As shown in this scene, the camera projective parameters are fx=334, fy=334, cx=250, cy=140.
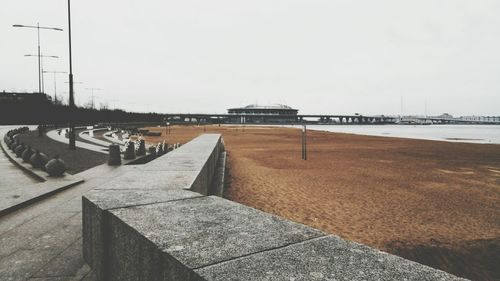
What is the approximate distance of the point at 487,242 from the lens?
7516mm

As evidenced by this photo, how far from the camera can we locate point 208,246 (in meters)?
2.39

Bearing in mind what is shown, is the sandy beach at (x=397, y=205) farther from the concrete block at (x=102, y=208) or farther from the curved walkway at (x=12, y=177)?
the curved walkway at (x=12, y=177)

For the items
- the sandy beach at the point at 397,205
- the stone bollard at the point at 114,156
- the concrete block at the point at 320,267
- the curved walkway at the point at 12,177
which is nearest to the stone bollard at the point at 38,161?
the curved walkway at the point at 12,177

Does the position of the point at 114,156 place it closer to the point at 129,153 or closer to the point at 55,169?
the point at 129,153

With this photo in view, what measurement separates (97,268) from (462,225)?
873 cm

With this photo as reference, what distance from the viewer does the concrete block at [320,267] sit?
75.1 inches

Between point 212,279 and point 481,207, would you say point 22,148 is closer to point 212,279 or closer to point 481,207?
point 212,279

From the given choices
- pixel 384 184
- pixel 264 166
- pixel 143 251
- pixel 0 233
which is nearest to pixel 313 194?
pixel 384 184

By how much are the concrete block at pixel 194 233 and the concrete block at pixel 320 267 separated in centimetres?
13

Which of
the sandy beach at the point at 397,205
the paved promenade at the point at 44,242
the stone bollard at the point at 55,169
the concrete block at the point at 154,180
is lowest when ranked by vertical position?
the sandy beach at the point at 397,205

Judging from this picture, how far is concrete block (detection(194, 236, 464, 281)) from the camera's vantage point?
6.26 ft

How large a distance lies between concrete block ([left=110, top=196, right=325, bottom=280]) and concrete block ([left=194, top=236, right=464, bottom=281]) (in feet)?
0.43

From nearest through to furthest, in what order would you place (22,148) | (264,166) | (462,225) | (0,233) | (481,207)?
1. (0,233)
2. (462,225)
3. (481,207)
4. (22,148)
5. (264,166)

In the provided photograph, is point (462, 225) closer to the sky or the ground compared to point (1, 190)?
closer to the ground
